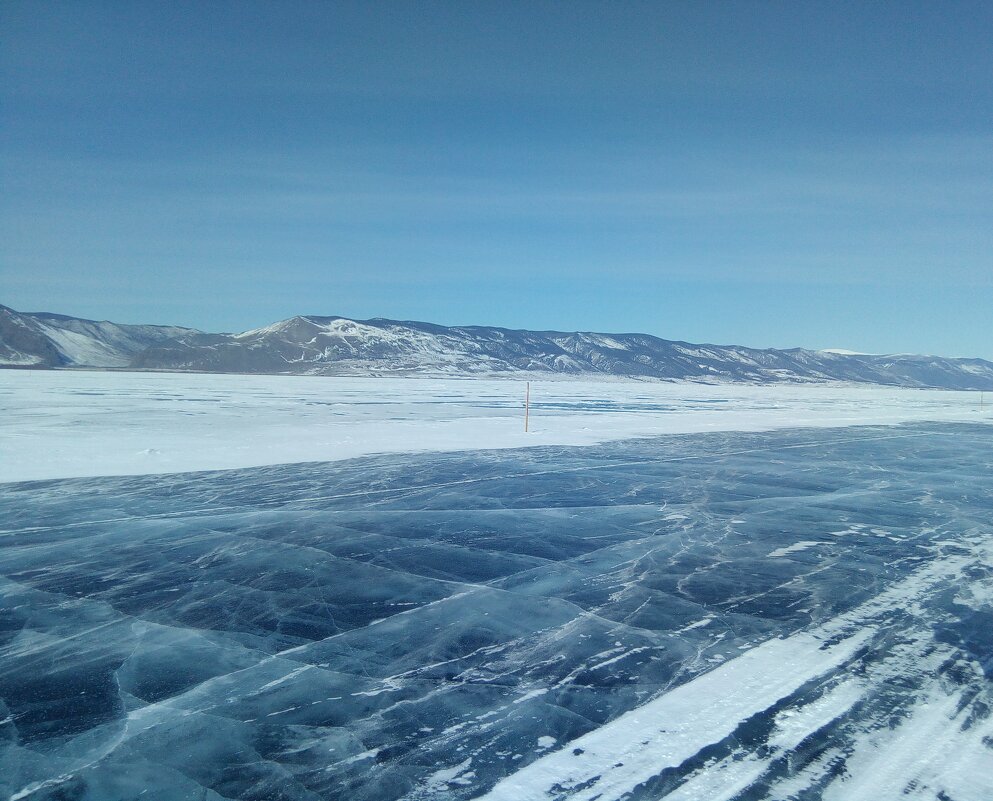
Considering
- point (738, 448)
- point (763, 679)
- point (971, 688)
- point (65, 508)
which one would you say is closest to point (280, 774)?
point (763, 679)

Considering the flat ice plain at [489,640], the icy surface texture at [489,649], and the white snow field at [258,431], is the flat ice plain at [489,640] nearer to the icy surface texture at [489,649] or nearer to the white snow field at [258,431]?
the icy surface texture at [489,649]

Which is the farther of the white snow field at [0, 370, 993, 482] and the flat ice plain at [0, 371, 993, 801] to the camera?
the white snow field at [0, 370, 993, 482]

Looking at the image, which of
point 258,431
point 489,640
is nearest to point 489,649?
point 489,640

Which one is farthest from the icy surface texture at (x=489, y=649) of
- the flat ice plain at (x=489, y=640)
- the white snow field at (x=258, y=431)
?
the white snow field at (x=258, y=431)

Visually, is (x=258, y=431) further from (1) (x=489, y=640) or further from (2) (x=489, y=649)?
(2) (x=489, y=649)

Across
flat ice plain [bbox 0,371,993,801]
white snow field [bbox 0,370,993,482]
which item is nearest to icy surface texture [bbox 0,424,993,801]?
flat ice plain [bbox 0,371,993,801]

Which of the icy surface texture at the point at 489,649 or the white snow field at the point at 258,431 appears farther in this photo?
the white snow field at the point at 258,431

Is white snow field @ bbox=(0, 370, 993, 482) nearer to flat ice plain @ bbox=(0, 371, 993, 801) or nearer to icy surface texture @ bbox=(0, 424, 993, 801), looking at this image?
flat ice plain @ bbox=(0, 371, 993, 801)
